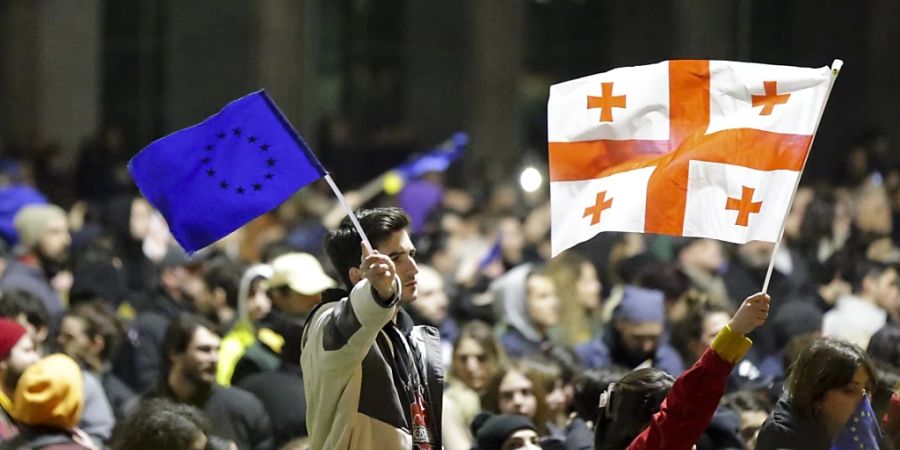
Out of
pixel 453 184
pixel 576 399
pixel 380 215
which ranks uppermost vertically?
pixel 380 215

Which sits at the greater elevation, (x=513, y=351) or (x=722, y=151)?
(x=722, y=151)

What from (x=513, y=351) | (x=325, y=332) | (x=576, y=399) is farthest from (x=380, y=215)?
(x=513, y=351)

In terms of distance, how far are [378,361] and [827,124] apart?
1696cm

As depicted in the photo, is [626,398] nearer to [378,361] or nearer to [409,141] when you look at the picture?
[378,361]

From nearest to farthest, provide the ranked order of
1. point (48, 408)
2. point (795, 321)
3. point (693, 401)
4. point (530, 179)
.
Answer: point (693, 401)
point (48, 408)
point (795, 321)
point (530, 179)

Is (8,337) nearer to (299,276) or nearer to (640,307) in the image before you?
(299,276)

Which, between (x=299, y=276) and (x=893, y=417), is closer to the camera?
(x=893, y=417)

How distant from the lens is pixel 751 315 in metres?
5.44

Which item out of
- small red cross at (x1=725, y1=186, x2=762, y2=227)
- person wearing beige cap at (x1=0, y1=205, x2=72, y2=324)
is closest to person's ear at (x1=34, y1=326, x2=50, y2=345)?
person wearing beige cap at (x1=0, y1=205, x2=72, y2=324)

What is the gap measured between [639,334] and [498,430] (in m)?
2.32

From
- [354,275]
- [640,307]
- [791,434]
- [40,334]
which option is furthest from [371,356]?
[640,307]

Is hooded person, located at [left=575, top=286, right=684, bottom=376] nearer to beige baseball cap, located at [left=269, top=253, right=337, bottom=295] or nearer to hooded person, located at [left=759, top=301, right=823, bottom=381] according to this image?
hooded person, located at [left=759, top=301, right=823, bottom=381]

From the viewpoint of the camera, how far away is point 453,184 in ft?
70.6

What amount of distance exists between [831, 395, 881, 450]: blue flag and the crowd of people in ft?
0.03
